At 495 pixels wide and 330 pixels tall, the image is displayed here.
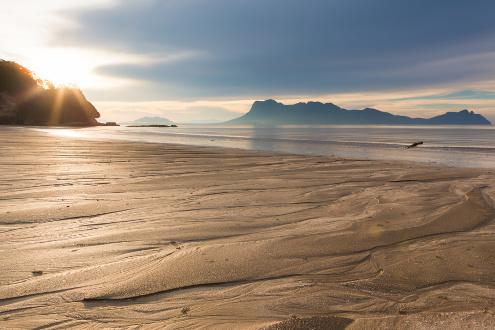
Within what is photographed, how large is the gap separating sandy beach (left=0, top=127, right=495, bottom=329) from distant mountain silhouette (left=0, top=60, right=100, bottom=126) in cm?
8824

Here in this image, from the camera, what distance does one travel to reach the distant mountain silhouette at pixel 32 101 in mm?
81000

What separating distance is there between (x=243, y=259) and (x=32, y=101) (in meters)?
99.5

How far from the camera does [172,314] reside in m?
2.84

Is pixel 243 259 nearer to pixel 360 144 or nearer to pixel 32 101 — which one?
pixel 360 144

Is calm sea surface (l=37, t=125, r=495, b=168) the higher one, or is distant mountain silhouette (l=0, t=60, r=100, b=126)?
distant mountain silhouette (l=0, t=60, r=100, b=126)

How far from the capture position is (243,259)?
4062mm

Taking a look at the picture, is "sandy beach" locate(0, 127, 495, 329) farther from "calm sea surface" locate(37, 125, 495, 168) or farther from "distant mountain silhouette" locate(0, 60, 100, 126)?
"distant mountain silhouette" locate(0, 60, 100, 126)

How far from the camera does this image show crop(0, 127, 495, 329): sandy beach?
2.85 m

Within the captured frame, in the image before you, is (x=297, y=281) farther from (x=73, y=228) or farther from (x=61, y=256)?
(x=73, y=228)

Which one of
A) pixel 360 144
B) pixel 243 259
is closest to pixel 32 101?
pixel 360 144

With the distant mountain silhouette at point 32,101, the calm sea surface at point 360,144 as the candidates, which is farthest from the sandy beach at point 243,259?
the distant mountain silhouette at point 32,101

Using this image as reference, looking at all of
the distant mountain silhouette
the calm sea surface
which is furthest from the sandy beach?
the distant mountain silhouette

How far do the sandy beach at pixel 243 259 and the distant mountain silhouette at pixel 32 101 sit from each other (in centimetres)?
8824

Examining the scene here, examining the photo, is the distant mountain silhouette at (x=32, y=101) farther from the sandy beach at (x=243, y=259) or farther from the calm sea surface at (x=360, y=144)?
the sandy beach at (x=243, y=259)
